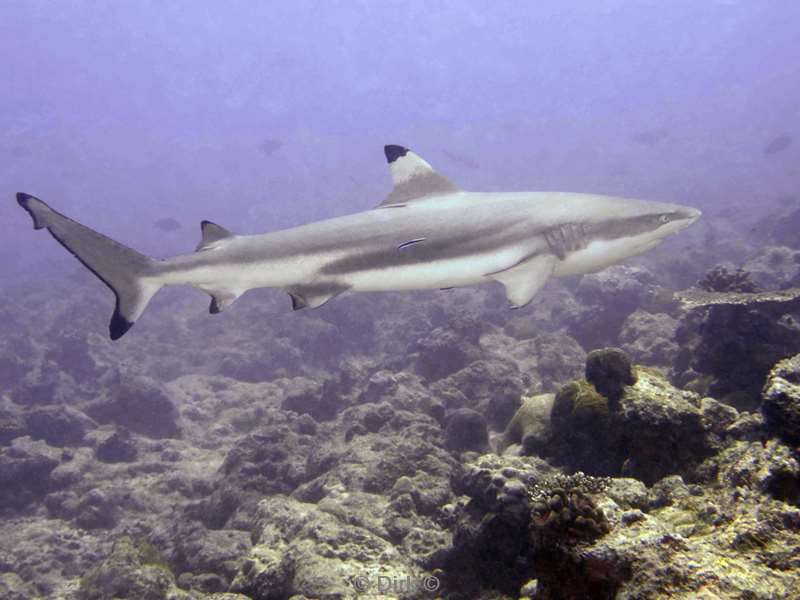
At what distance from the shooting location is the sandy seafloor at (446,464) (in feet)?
8.21

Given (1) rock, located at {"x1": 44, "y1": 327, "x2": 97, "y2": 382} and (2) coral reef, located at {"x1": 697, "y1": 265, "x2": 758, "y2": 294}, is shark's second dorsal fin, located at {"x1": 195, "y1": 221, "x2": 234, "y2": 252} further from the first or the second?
(1) rock, located at {"x1": 44, "y1": 327, "x2": 97, "y2": 382}

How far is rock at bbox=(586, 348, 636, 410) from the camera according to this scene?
5285 mm

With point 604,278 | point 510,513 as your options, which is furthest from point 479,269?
point 604,278

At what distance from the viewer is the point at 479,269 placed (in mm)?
5715

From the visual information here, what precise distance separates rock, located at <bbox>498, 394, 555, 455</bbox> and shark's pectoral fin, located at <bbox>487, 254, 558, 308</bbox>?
188 cm

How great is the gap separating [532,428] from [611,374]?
5.67 ft

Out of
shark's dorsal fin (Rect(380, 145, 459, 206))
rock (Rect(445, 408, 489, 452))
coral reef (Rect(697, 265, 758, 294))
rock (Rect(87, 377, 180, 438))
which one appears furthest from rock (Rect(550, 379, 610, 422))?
rock (Rect(87, 377, 180, 438))

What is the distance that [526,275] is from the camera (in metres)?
5.82

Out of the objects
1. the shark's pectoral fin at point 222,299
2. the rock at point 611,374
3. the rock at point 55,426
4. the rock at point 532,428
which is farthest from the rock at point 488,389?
the rock at point 55,426

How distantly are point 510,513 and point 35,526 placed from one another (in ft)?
34.3

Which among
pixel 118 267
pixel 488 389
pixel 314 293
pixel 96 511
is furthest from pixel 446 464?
pixel 96 511

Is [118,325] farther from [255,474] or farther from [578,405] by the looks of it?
[578,405]

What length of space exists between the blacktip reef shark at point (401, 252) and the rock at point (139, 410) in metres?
9.88

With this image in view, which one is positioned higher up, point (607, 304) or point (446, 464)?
point (607, 304)
